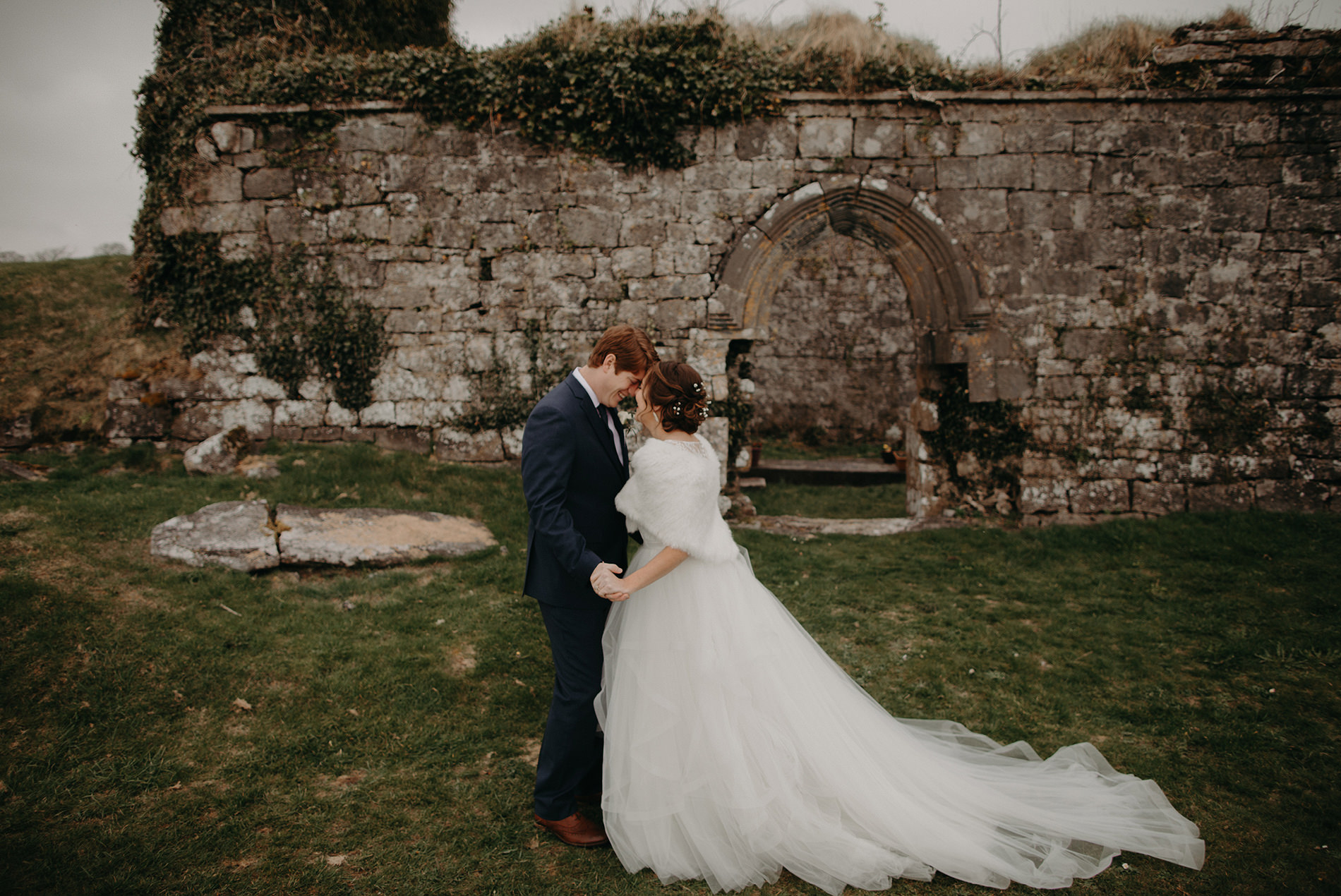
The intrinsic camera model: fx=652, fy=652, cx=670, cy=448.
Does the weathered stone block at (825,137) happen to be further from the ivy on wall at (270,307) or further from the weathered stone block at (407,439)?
the weathered stone block at (407,439)

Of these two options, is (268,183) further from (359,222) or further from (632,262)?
(632,262)

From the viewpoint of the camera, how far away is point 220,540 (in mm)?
5129

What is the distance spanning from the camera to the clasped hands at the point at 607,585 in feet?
8.76

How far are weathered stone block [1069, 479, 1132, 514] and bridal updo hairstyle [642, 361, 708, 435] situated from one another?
628cm

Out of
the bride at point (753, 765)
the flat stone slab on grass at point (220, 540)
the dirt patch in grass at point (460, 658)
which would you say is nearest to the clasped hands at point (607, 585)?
the bride at point (753, 765)

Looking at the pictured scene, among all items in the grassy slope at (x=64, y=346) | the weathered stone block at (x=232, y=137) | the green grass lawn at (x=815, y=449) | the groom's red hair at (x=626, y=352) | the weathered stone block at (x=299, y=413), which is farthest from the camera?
the green grass lawn at (x=815, y=449)

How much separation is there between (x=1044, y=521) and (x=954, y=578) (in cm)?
205

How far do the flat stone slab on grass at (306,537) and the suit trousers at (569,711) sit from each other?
310cm

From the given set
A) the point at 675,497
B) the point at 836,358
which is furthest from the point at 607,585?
the point at 836,358

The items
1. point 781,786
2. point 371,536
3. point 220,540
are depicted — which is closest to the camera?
point 781,786

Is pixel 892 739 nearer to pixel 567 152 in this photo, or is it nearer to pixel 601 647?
pixel 601 647

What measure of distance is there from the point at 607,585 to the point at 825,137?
20.6ft

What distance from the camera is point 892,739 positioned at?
296 cm

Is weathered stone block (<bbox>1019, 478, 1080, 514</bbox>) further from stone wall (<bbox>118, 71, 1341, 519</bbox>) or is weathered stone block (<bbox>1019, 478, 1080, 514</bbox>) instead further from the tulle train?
the tulle train
